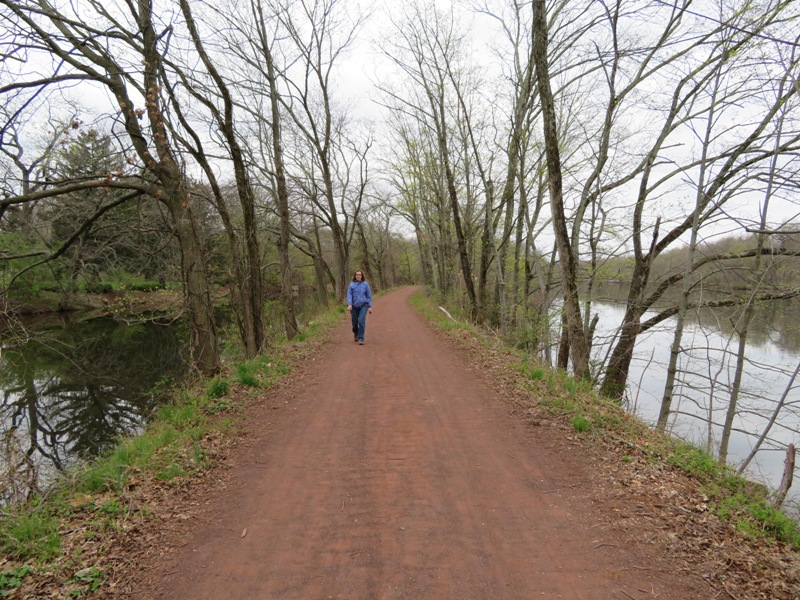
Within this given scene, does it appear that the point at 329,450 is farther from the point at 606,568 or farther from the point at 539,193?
the point at 539,193

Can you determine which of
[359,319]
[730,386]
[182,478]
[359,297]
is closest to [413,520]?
[182,478]

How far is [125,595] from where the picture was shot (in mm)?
2727

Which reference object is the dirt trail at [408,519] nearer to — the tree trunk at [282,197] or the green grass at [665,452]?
the green grass at [665,452]

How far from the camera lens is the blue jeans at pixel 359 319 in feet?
33.0

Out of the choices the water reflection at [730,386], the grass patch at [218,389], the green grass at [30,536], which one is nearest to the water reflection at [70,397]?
the green grass at [30,536]

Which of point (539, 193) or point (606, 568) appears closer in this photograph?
point (606, 568)

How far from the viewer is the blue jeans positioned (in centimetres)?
1005

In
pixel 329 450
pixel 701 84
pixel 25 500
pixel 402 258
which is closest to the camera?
pixel 25 500

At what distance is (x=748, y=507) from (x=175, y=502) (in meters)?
5.10

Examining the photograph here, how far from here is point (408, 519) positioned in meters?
3.40

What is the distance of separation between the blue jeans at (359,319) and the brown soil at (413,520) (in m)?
4.39

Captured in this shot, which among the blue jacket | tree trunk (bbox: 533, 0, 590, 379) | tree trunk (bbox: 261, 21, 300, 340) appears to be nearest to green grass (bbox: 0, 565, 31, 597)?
the blue jacket

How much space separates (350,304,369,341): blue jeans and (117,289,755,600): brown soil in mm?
4386

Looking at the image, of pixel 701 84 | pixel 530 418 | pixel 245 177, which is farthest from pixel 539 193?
pixel 530 418
